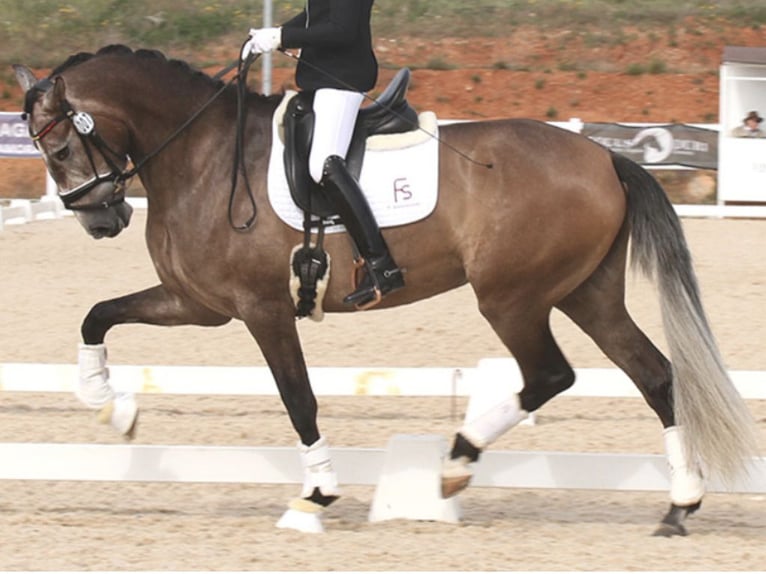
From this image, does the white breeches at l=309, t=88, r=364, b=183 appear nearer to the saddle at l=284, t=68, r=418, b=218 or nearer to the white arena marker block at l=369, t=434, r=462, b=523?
the saddle at l=284, t=68, r=418, b=218

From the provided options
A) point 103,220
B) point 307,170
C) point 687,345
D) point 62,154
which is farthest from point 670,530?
point 62,154

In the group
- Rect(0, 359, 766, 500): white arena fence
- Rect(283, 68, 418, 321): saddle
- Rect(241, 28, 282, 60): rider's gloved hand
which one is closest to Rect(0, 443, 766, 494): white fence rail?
Rect(0, 359, 766, 500): white arena fence

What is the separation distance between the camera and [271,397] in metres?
8.25

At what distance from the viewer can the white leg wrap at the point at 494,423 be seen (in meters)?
5.44

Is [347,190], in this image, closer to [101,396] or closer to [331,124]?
[331,124]

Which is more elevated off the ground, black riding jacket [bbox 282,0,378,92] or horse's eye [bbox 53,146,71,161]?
black riding jacket [bbox 282,0,378,92]

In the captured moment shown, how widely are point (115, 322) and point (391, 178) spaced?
4.42 feet

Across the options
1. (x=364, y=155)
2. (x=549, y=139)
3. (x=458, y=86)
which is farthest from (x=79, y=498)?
(x=458, y=86)

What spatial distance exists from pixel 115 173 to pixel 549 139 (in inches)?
69.7

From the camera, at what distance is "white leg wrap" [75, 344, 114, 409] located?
222 inches

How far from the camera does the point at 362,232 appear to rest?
5.24 meters

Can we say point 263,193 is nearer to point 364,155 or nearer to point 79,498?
point 364,155

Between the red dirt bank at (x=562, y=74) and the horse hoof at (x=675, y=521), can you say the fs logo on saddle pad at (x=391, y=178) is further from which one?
the red dirt bank at (x=562, y=74)

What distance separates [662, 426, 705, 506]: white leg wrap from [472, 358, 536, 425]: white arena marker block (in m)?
1.65
